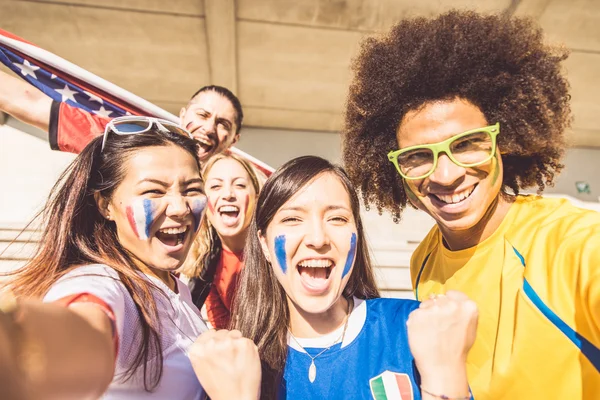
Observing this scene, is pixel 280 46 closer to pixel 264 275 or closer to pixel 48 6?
pixel 48 6

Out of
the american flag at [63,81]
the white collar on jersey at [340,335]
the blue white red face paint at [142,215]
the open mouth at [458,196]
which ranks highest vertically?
the american flag at [63,81]

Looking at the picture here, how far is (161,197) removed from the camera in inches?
→ 57.6

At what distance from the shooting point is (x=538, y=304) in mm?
1322

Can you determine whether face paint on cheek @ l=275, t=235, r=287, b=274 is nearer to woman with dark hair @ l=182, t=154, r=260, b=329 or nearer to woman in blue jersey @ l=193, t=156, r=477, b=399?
woman in blue jersey @ l=193, t=156, r=477, b=399

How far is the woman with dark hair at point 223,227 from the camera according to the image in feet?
8.86

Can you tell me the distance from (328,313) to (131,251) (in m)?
0.85

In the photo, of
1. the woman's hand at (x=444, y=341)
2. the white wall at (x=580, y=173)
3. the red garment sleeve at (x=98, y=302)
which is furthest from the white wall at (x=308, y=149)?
the red garment sleeve at (x=98, y=302)

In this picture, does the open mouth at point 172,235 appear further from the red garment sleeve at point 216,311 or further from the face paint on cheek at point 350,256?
the red garment sleeve at point 216,311

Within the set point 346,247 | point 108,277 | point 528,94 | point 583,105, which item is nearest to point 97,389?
point 108,277

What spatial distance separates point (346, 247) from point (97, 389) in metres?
0.95

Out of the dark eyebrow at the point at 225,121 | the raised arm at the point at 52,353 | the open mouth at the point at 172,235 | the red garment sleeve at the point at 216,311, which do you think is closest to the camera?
the raised arm at the point at 52,353

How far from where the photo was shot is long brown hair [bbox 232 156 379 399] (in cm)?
149

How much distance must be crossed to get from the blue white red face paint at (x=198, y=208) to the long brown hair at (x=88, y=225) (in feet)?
0.81

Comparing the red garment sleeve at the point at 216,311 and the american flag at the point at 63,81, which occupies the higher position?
the american flag at the point at 63,81
